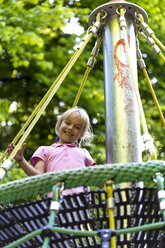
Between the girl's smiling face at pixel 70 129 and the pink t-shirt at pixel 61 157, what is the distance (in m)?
0.06

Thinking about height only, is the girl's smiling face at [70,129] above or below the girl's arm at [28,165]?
above

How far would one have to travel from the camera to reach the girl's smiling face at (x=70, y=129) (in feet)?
6.54

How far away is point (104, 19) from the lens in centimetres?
175

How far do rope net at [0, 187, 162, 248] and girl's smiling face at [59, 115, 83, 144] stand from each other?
0.93 m

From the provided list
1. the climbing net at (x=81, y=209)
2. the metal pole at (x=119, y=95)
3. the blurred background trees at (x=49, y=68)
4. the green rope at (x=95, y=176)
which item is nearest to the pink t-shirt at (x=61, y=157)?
the metal pole at (x=119, y=95)

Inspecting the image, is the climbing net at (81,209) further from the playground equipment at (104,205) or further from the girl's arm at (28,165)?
the girl's arm at (28,165)

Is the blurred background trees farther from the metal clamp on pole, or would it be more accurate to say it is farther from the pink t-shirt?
the metal clamp on pole

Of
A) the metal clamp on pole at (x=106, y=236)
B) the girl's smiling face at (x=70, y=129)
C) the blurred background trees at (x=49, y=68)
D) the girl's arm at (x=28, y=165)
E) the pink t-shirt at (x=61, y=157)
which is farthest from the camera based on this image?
the blurred background trees at (x=49, y=68)

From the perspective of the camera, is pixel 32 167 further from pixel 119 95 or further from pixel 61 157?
pixel 119 95

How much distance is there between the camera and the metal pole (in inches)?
57.4

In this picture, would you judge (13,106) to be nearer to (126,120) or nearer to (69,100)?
(69,100)

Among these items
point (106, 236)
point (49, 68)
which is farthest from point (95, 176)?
point (49, 68)

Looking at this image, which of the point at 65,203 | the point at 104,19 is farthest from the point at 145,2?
the point at 65,203

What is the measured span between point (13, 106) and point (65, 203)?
13.1ft
